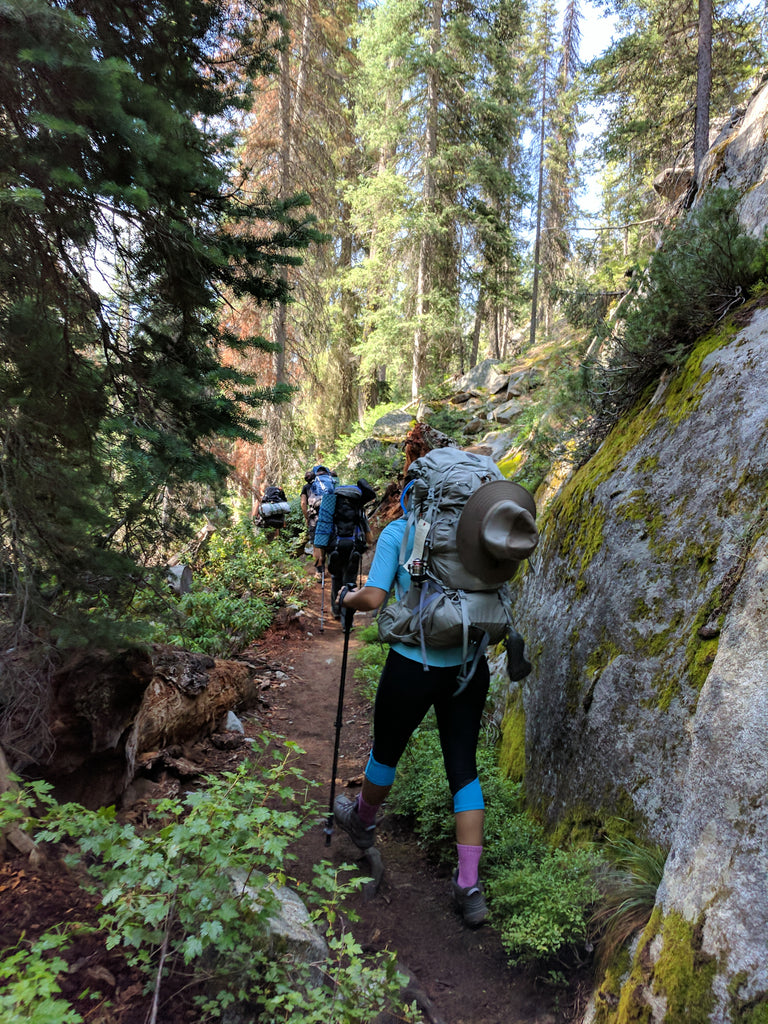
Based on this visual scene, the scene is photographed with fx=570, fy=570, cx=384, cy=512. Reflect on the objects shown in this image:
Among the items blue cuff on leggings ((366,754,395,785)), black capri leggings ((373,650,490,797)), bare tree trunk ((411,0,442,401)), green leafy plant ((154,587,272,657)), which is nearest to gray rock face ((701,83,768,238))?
black capri leggings ((373,650,490,797))

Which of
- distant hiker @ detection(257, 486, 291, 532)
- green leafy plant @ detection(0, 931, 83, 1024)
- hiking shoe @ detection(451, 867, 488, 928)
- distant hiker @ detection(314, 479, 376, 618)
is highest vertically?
distant hiker @ detection(314, 479, 376, 618)

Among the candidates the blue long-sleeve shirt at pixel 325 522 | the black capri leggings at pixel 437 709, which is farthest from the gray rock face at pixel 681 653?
the blue long-sleeve shirt at pixel 325 522


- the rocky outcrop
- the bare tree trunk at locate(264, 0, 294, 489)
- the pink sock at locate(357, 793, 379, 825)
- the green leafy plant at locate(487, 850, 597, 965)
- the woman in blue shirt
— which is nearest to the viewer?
the rocky outcrop

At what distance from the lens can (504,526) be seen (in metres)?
3.00

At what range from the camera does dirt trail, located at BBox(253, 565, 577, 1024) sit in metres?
2.62

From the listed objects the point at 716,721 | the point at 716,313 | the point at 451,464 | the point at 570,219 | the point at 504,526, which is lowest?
the point at 716,721

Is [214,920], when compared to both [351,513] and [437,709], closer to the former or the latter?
[437,709]

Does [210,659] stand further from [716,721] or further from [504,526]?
[716,721]

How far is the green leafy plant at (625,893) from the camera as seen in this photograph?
241 centimetres

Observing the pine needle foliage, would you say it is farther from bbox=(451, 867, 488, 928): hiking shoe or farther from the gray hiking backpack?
bbox=(451, 867, 488, 928): hiking shoe

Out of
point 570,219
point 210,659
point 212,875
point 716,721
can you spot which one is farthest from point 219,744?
point 570,219

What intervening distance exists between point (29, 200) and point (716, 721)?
12.8 ft

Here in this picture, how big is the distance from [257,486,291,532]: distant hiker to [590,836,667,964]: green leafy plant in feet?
36.5


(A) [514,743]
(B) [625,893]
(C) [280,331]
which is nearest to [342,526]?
(A) [514,743]
